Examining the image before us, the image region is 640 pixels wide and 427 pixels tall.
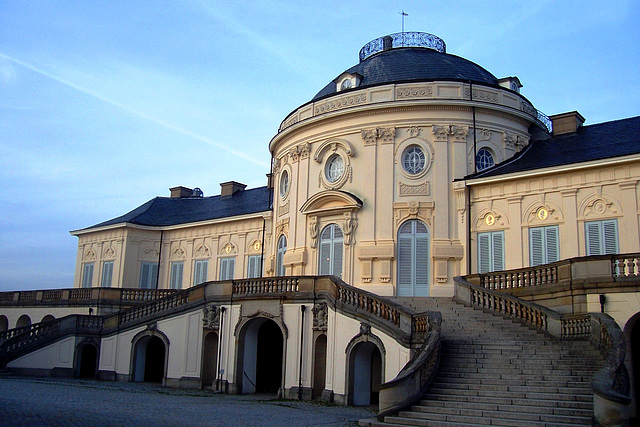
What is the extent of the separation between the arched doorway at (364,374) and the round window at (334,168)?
9339 mm

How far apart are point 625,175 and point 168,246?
26528 millimetres

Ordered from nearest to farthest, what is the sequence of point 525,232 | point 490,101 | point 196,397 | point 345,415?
point 345,415, point 196,397, point 525,232, point 490,101

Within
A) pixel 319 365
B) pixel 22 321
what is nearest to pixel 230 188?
pixel 22 321

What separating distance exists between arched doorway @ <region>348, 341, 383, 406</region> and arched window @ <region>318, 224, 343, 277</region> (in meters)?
6.56

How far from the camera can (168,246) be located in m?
39.9

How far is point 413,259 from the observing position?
1006 inches

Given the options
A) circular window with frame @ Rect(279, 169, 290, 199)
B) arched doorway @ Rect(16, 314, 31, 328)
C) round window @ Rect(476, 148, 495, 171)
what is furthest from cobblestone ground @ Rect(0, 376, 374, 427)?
arched doorway @ Rect(16, 314, 31, 328)

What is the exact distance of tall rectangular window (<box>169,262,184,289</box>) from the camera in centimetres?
3897

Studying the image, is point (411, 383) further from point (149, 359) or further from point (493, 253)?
point (149, 359)

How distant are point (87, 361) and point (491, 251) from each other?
689 inches

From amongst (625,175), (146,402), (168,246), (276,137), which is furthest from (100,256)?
(625,175)

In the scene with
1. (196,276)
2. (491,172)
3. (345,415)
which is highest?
(491,172)

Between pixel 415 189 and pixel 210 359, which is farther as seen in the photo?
pixel 415 189

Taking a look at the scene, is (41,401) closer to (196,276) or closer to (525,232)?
(525,232)
